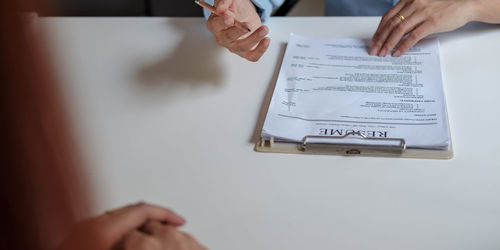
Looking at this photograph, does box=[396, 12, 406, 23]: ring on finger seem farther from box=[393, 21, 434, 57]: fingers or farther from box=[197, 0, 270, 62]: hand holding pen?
box=[197, 0, 270, 62]: hand holding pen

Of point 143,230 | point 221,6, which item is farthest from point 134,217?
point 221,6

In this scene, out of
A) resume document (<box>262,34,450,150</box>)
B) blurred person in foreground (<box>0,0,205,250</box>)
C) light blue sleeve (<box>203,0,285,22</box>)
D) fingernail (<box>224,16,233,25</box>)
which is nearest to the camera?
blurred person in foreground (<box>0,0,205,250</box>)

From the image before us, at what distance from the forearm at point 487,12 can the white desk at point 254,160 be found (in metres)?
0.03

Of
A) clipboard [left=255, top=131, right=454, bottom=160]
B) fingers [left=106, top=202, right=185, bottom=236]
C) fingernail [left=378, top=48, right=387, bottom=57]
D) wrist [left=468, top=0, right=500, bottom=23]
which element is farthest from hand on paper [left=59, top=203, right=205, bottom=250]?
wrist [left=468, top=0, right=500, bottom=23]

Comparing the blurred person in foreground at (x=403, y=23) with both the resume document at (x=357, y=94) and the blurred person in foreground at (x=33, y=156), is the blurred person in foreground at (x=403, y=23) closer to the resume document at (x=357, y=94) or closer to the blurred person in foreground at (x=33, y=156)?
the resume document at (x=357, y=94)

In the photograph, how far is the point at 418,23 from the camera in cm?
99

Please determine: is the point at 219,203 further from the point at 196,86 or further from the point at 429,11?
the point at 429,11

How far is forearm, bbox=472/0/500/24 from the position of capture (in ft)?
3.24

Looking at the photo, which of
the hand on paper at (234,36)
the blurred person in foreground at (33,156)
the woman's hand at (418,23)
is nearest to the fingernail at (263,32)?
the hand on paper at (234,36)

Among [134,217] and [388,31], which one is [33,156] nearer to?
[134,217]

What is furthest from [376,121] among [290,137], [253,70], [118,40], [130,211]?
[118,40]

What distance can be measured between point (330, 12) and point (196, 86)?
663 mm

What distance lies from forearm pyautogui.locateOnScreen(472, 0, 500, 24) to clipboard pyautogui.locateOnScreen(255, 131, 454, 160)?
1.15 feet

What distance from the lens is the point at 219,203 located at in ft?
2.38
